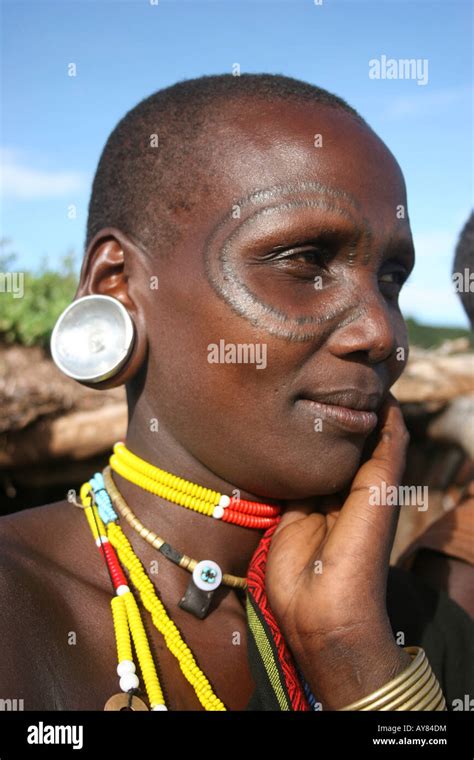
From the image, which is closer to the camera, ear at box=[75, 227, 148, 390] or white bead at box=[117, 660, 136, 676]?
white bead at box=[117, 660, 136, 676]

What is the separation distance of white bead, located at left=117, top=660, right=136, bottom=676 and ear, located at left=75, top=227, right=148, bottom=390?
806 mm

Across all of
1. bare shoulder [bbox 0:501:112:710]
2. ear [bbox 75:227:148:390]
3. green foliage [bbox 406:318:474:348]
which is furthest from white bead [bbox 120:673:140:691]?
green foliage [bbox 406:318:474:348]

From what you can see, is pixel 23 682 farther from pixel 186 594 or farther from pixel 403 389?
pixel 403 389

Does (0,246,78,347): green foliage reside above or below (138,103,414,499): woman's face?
above

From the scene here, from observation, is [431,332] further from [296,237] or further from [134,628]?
[134,628]

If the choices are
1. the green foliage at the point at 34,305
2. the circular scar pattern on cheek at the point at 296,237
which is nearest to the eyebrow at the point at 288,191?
the circular scar pattern on cheek at the point at 296,237

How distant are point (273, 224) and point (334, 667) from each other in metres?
1.24

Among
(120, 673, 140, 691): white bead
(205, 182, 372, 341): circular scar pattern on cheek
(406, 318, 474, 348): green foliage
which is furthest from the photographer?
(406, 318, 474, 348): green foliage

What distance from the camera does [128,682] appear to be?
212cm

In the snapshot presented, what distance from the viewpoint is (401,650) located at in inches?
87.4

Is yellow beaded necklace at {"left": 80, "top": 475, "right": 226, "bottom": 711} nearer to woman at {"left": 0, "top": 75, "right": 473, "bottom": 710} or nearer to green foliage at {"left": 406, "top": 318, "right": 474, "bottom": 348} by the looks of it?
woman at {"left": 0, "top": 75, "right": 473, "bottom": 710}

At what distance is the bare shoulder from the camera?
6.36 feet

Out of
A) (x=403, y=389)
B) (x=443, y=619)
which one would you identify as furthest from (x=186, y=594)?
(x=403, y=389)

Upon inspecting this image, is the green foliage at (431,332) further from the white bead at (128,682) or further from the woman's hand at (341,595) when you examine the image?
the white bead at (128,682)
